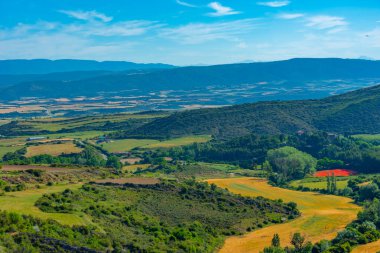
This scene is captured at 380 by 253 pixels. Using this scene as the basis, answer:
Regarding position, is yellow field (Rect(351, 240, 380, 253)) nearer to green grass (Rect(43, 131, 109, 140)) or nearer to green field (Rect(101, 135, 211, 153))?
green field (Rect(101, 135, 211, 153))

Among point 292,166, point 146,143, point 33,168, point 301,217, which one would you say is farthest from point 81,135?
point 301,217

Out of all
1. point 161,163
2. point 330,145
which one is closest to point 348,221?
point 161,163

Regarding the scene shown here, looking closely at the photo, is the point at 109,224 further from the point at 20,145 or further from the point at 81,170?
the point at 20,145

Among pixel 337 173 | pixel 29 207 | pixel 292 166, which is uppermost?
pixel 29 207

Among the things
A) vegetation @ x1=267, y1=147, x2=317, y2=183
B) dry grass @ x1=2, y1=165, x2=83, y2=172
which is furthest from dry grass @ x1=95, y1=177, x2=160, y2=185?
vegetation @ x1=267, y1=147, x2=317, y2=183

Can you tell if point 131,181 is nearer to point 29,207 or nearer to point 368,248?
point 29,207

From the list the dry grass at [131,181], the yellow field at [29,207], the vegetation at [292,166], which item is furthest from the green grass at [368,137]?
the yellow field at [29,207]

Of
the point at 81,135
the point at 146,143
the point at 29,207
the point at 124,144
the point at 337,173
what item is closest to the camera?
the point at 29,207
